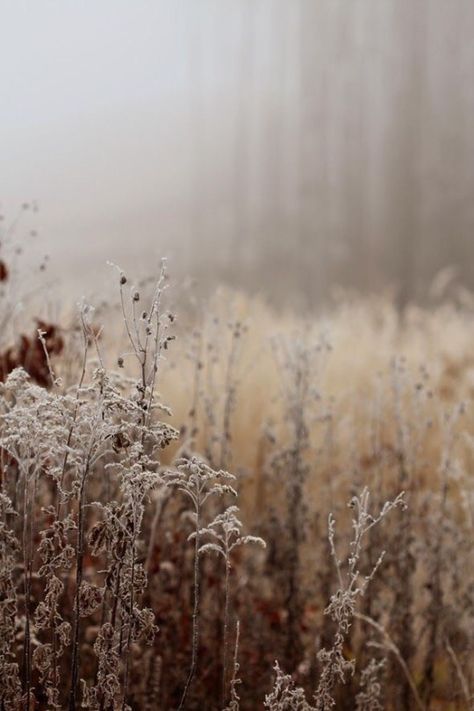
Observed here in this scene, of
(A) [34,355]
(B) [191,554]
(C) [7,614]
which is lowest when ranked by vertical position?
(C) [7,614]

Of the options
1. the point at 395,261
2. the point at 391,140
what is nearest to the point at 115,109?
the point at 391,140

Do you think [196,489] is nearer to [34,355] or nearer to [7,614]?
[7,614]

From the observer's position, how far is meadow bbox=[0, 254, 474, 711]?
1.63 meters

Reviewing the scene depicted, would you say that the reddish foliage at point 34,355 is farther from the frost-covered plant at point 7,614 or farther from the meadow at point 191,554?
the frost-covered plant at point 7,614

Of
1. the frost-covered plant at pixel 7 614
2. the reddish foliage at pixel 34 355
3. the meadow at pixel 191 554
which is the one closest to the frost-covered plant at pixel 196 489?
the meadow at pixel 191 554

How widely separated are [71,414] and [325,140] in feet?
92.2

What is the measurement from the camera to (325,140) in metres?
28.6

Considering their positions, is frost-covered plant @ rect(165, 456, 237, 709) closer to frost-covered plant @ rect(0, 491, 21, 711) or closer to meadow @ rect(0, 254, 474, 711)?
meadow @ rect(0, 254, 474, 711)

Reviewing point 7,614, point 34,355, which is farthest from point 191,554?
point 7,614

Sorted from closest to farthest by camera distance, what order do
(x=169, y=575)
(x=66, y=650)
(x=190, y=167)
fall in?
(x=66, y=650)
(x=169, y=575)
(x=190, y=167)

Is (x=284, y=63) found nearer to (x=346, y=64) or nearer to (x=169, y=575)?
(x=346, y=64)

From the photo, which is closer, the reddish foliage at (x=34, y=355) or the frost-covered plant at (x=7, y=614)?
the frost-covered plant at (x=7, y=614)

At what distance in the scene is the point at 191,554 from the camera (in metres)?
3.40

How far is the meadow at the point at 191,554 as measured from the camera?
1626mm
